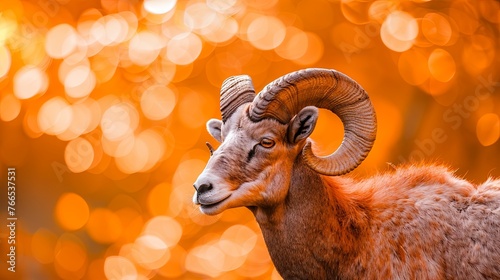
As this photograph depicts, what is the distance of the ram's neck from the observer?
8953mm

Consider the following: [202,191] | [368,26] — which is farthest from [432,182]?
Answer: [368,26]

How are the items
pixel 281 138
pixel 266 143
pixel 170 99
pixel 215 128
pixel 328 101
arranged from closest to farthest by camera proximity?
pixel 266 143 → pixel 281 138 → pixel 328 101 → pixel 215 128 → pixel 170 99

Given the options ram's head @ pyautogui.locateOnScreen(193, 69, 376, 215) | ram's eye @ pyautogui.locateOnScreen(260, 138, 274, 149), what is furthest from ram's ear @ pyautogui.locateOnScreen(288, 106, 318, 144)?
ram's eye @ pyautogui.locateOnScreen(260, 138, 274, 149)

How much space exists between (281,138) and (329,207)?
0.81 meters

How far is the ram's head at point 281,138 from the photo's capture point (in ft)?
28.7

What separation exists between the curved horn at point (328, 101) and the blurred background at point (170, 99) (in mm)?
16156

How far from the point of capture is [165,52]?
31578mm

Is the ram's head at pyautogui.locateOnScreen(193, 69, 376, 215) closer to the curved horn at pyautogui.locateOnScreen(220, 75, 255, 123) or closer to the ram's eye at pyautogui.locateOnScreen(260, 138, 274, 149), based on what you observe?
the ram's eye at pyautogui.locateOnScreen(260, 138, 274, 149)

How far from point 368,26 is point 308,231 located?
764 inches

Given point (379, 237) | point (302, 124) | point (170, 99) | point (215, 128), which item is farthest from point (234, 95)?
point (170, 99)

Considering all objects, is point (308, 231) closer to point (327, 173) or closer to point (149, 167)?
point (327, 173)

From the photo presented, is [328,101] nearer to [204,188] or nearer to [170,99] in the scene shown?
[204,188]

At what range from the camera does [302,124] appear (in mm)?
9031

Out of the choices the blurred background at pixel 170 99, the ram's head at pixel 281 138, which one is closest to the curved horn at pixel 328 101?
the ram's head at pixel 281 138
